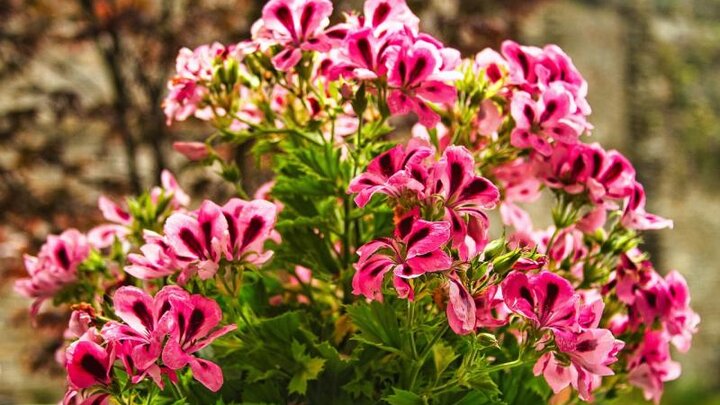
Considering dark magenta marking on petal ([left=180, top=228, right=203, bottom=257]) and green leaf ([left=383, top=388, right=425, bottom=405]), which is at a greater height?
dark magenta marking on petal ([left=180, top=228, right=203, bottom=257])

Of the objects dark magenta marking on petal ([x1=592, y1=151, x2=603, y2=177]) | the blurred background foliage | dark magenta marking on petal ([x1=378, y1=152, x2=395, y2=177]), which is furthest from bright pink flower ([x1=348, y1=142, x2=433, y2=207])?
the blurred background foliage

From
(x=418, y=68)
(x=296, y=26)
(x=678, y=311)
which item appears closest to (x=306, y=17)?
(x=296, y=26)

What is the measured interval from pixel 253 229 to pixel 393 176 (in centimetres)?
13

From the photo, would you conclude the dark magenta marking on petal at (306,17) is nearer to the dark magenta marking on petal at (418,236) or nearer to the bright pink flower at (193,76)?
the bright pink flower at (193,76)

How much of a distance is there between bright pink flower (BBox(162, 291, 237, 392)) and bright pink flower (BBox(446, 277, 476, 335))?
16 centimetres

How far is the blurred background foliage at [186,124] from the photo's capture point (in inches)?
117

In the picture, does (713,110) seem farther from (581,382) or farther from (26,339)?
(581,382)

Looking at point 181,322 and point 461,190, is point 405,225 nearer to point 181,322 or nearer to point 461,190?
point 461,190

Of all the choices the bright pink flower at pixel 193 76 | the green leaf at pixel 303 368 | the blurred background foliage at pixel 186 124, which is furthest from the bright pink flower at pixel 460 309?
the blurred background foliage at pixel 186 124

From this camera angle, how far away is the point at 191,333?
721 millimetres

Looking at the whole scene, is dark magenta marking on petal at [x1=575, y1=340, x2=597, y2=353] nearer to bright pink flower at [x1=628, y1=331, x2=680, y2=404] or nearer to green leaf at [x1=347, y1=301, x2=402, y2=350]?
green leaf at [x1=347, y1=301, x2=402, y2=350]

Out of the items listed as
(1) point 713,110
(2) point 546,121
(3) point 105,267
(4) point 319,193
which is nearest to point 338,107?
(4) point 319,193

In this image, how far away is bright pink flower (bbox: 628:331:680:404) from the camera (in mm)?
944

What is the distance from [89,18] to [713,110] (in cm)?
625
